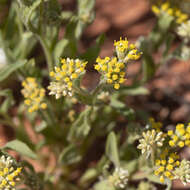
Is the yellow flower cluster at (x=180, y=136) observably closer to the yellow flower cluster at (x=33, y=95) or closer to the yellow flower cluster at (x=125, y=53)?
the yellow flower cluster at (x=125, y=53)

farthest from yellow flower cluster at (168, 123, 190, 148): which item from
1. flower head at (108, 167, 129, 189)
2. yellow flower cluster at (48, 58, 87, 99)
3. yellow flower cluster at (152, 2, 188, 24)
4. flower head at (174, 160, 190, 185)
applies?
yellow flower cluster at (152, 2, 188, 24)

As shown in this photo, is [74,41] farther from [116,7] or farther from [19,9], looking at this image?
[116,7]

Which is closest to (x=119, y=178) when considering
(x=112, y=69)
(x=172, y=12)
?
(x=112, y=69)

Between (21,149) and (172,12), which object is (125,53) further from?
(172,12)

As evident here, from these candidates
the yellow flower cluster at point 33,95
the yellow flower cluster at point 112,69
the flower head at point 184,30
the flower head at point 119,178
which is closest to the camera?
the yellow flower cluster at point 112,69

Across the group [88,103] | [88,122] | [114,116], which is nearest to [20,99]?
→ [114,116]

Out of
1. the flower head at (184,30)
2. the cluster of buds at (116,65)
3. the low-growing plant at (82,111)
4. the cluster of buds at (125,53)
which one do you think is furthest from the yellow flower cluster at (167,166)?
the flower head at (184,30)
